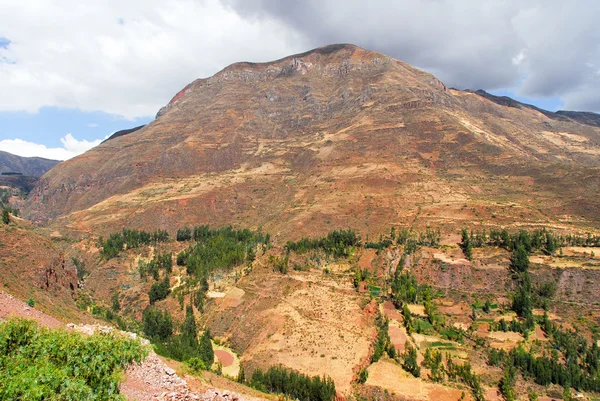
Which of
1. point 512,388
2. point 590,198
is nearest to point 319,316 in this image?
point 512,388

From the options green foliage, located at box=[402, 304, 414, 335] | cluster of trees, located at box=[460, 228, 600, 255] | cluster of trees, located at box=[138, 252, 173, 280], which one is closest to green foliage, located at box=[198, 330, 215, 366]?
green foliage, located at box=[402, 304, 414, 335]

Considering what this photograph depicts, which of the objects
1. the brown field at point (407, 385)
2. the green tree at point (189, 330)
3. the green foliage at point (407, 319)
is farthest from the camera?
the green foliage at point (407, 319)

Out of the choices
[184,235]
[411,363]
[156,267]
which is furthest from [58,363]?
[184,235]

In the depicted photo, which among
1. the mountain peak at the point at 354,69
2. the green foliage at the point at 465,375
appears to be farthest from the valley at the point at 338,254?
the mountain peak at the point at 354,69

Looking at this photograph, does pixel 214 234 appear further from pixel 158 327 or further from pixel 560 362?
pixel 560 362

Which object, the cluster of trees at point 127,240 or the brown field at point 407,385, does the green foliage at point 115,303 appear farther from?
the brown field at point 407,385
